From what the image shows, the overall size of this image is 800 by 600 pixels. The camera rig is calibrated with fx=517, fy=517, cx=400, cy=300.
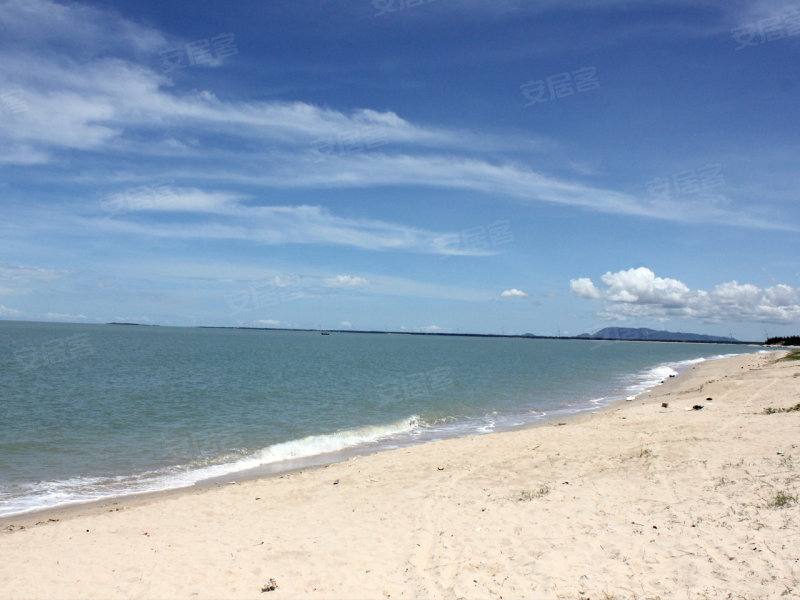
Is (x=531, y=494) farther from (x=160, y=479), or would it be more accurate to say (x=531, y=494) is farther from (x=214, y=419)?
(x=214, y=419)

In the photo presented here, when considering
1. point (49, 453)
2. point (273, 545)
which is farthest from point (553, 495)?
point (49, 453)

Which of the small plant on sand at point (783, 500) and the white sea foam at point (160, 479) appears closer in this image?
the small plant on sand at point (783, 500)

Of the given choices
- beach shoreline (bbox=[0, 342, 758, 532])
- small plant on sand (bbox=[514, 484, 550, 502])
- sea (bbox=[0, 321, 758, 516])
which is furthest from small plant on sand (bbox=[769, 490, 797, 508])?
sea (bbox=[0, 321, 758, 516])

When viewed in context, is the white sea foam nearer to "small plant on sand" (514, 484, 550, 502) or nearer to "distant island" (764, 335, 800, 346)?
"small plant on sand" (514, 484, 550, 502)

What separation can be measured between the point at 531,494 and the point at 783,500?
14.9ft

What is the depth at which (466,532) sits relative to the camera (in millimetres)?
9500

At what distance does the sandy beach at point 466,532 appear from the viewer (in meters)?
7.38

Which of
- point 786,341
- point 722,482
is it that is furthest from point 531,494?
point 786,341

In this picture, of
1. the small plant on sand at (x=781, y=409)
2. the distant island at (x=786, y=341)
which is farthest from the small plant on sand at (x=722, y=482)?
the distant island at (x=786, y=341)

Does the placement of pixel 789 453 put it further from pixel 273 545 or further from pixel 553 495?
pixel 273 545

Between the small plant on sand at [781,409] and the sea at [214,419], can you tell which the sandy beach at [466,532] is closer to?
the sea at [214,419]

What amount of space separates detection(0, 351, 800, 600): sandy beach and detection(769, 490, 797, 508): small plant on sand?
0.03m

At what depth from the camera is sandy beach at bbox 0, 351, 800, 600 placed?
7379 millimetres

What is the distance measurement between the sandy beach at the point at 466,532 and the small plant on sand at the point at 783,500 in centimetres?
3
